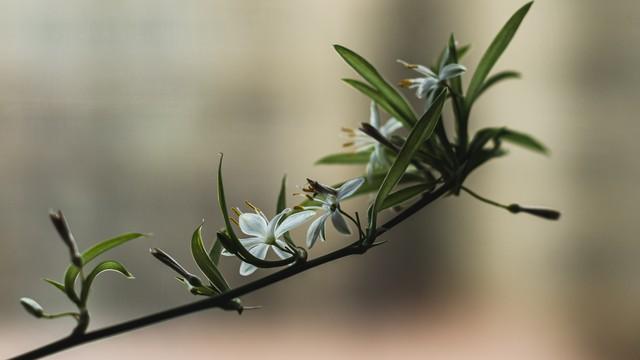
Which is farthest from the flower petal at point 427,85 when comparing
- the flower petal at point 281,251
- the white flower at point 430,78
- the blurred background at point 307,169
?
the blurred background at point 307,169

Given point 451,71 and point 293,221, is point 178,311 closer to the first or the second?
point 293,221

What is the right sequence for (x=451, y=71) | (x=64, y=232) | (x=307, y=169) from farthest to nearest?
(x=307, y=169) → (x=451, y=71) → (x=64, y=232)

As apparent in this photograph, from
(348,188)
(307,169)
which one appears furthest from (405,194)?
(307,169)

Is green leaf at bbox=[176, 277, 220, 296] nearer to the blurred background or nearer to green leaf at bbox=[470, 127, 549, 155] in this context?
green leaf at bbox=[470, 127, 549, 155]

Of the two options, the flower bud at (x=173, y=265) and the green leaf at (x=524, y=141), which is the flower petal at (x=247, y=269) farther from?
the green leaf at (x=524, y=141)

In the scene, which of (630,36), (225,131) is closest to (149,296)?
(225,131)
